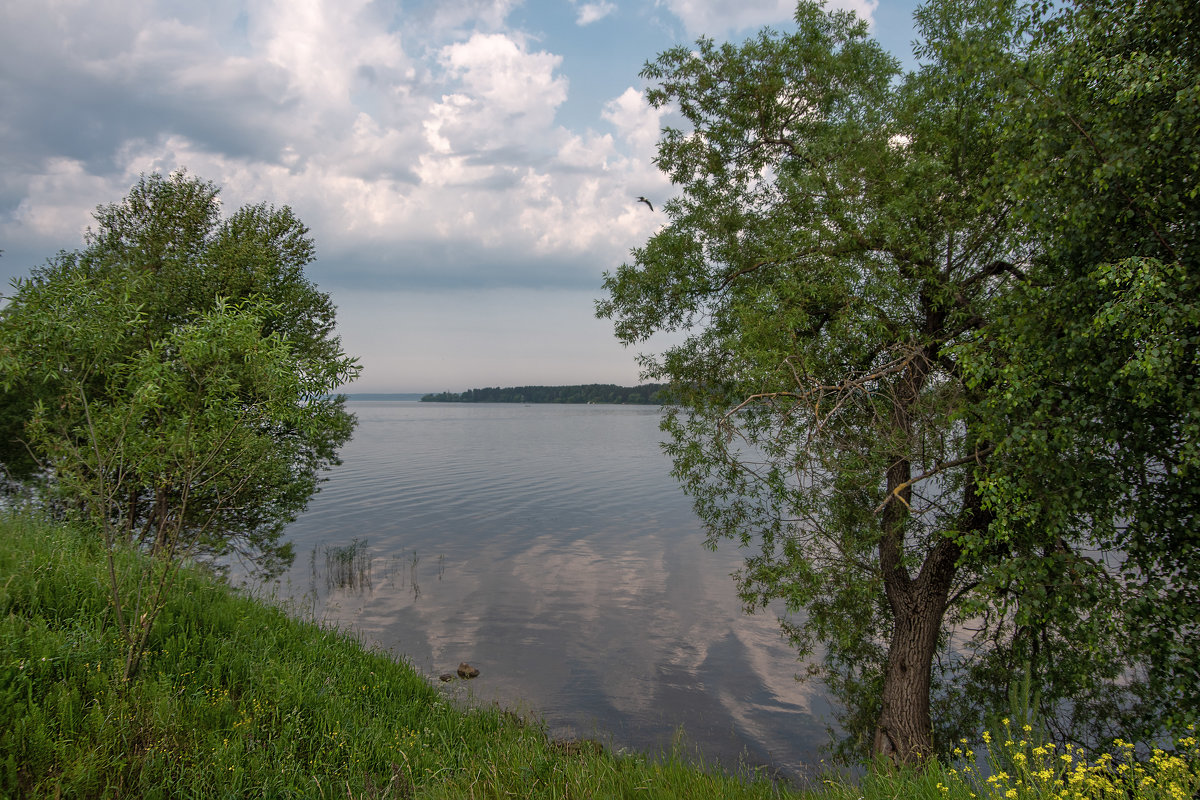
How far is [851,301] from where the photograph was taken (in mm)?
10102

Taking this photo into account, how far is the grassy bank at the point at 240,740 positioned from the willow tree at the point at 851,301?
3649mm

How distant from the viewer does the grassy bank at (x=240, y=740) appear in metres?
5.11

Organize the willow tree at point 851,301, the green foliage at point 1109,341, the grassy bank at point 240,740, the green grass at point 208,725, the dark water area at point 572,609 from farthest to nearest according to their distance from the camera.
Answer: the dark water area at point 572,609 < the willow tree at point 851,301 < the green foliage at point 1109,341 < the green grass at point 208,725 < the grassy bank at point 240,740

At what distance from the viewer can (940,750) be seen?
10.7m

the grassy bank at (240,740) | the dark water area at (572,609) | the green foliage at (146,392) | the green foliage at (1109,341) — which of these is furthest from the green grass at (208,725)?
the green foliage at (1109,341)

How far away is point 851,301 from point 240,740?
34.0 ft

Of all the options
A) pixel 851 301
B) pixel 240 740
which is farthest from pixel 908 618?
pixel 240 740

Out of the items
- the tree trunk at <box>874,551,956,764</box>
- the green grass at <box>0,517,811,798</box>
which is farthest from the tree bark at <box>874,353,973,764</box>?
the green grass at <box>0,517,811,798</box>

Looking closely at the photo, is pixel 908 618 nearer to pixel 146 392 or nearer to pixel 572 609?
pixel 572 609

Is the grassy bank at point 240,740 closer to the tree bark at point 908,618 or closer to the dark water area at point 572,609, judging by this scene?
the tree bark at point 908,618

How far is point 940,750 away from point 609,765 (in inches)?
312

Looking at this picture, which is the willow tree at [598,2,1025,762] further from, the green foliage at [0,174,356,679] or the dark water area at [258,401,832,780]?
the green foliage at [0,174,356,679]

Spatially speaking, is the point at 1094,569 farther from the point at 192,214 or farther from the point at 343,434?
the point at 192,214

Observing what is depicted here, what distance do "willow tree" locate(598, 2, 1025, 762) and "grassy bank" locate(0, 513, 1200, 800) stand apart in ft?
12.0
